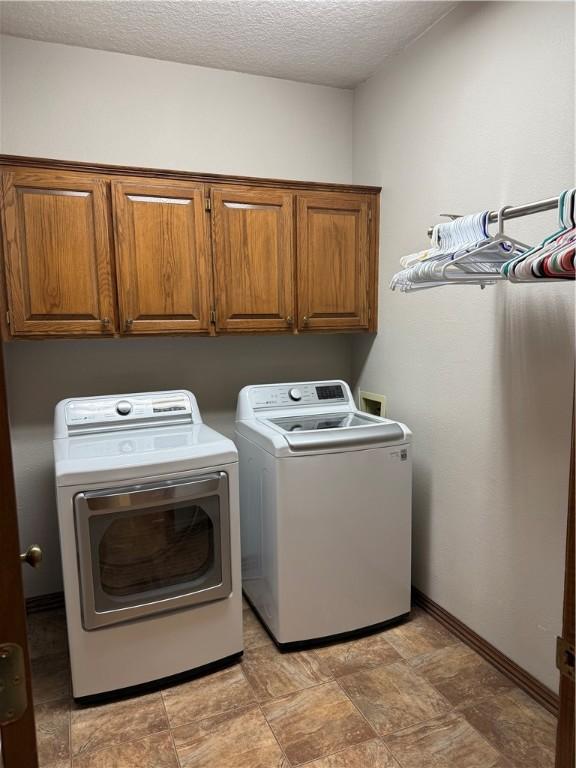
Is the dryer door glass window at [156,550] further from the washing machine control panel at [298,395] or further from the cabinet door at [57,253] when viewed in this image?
the cabinet door at [57,253]

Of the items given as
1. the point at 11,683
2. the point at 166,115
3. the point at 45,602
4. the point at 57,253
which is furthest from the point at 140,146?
the point at 11,683

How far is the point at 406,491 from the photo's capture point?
7.83 feet

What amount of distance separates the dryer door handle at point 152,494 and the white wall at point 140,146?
2.92ft

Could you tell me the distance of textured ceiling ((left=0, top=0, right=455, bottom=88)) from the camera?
2109 mm

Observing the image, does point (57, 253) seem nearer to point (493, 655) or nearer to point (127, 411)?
point (127, 411)

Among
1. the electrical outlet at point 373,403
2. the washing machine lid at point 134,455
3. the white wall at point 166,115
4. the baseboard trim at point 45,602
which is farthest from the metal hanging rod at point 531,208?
the baseboard trim at point 45,602

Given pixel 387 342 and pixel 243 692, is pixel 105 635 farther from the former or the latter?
pixel 387 342

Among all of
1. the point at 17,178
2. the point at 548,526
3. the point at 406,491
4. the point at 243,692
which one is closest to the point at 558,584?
the point at 548,526

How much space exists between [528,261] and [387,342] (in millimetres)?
1518

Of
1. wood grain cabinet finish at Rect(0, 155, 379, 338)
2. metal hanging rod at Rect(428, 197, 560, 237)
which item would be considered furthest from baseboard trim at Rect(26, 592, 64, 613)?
metal hanging rod at Rect(428, 197, 560, 237)

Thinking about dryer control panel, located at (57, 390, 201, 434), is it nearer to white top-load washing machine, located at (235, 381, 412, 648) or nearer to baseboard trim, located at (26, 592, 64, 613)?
white top-load washing machine, located at (235, 381, 412, 648)

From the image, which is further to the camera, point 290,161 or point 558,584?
point 290,161

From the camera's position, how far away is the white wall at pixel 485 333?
5.87 ft

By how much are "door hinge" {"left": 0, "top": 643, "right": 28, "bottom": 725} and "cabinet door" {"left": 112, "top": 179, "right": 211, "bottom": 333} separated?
185cm
